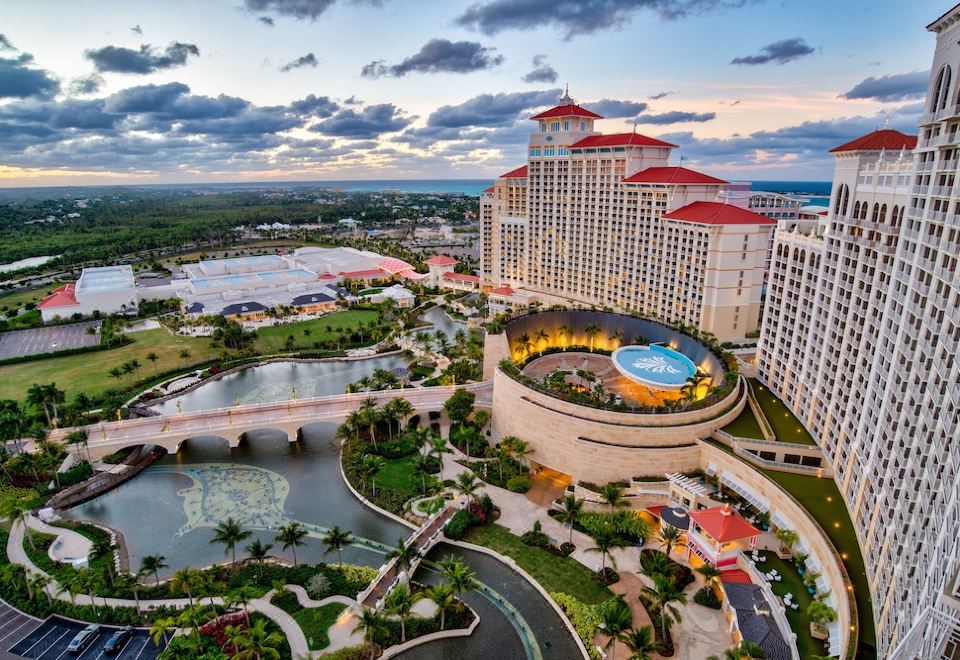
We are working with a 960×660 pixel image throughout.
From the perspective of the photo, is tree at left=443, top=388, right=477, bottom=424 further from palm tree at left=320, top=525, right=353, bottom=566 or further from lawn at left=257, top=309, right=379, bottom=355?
lawn at left=257, top=309, right=379, bottom=355

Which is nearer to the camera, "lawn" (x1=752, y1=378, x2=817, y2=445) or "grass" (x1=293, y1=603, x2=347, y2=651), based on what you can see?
"grass" (x1=293, y1=603, x2=347, y2=651)

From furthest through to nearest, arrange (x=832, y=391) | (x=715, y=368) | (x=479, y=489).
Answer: (x=715, y=368) → (x=479, y=489) → (x=832, y=391)

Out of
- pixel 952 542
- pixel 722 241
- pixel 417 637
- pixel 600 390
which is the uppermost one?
pixel 722 241

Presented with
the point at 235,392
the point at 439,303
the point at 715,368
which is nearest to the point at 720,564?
the point at 715,368

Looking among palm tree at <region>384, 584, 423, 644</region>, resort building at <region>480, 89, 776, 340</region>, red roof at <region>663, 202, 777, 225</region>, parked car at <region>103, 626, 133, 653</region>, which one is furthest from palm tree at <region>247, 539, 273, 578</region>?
red roof at <region>663, 202, 777, 225</region>

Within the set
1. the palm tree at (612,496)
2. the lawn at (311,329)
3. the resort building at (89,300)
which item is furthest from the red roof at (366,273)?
the palm tree at (612,496)

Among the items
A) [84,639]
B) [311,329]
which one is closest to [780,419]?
[84,639]

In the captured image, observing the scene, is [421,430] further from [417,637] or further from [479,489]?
[417,637]
